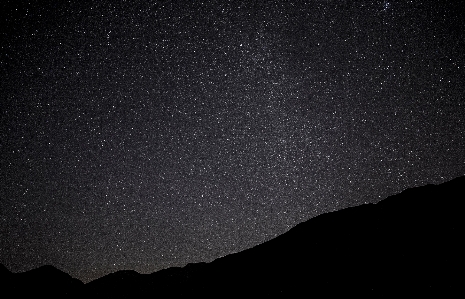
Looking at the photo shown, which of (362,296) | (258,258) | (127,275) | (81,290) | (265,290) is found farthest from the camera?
(127,275)

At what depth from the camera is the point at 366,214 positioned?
33000 millimetres

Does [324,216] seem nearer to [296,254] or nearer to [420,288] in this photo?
[296,254]

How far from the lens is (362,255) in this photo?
24406 mm

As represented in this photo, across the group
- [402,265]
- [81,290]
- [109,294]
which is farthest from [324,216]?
[81,290]

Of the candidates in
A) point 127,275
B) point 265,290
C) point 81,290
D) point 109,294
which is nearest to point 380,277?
point 265,290

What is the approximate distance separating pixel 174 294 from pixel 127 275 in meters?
55.9

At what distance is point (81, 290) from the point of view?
242 ft

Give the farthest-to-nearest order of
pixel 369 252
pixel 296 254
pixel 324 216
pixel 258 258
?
pixel 324 216 → pixel 258 258 → pixel 296 254 → pixel 369 252

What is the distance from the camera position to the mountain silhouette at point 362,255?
741 inches

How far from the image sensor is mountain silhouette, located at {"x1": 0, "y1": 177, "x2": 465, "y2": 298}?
18812mm

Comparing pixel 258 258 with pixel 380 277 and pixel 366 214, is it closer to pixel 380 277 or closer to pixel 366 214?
pixel 366 214

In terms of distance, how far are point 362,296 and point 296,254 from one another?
44.8 ft

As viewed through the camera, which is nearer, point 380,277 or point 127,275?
point 380,277

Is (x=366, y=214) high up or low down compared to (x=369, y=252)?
up
